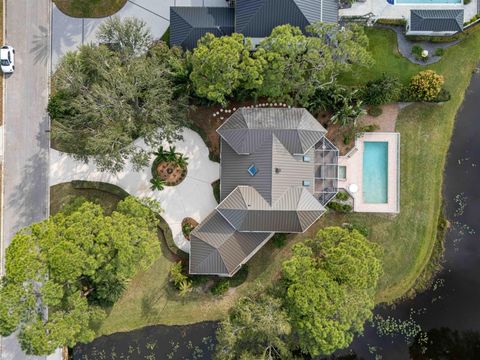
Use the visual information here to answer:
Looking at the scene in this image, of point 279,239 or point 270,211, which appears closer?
point 270,211

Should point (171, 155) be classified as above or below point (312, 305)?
above

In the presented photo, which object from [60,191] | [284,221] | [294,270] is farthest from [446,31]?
[60,191]

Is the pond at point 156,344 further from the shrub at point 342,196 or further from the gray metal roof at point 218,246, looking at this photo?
the shrub at point 342,196

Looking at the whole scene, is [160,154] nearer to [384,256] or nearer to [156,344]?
[156,344]

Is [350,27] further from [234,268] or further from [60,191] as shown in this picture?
[60,191]

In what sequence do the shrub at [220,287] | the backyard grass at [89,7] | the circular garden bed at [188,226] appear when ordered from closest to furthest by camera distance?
the shrub at [220,287] < the circular garden bed at [188,226] < the backyard grass at [89,7]

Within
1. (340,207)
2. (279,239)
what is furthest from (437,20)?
(279,239)

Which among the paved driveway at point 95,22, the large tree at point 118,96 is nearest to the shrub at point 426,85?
the paved driveway at point 95,22
